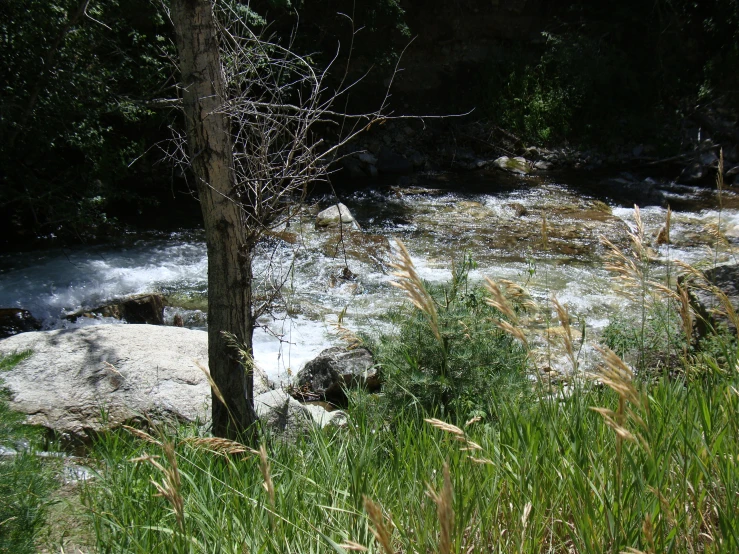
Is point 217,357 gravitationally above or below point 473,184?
below

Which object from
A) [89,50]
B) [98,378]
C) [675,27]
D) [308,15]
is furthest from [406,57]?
[98,378]

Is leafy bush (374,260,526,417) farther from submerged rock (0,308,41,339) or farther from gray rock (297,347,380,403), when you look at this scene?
submerged rock (0,308,41,339)

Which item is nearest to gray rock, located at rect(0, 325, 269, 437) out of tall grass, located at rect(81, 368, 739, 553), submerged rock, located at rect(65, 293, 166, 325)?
tall grass, located at rect(81, 368, 739, 553)

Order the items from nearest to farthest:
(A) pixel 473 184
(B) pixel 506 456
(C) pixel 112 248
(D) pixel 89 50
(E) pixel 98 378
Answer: (B) pixel 506 456, (E) pixel 98 378, (D) pixel 89 50, (C) pixel 112 248, (A) pixel 473 184

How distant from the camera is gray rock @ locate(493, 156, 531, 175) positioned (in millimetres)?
14914

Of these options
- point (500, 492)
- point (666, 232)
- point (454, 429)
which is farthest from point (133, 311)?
point (454, 429)

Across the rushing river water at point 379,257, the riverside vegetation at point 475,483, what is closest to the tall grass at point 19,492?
the riverside vegetation at point 475,483

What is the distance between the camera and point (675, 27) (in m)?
16.6

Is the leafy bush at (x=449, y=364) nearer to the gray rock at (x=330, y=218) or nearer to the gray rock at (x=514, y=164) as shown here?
the gray rock at (x=330, y=218)

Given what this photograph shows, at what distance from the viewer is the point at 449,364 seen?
3.36 meters

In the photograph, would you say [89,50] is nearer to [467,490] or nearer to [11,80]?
[11,80]

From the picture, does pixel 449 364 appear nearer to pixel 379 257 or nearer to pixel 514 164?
pixel 379 257

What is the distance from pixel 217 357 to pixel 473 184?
11105mm

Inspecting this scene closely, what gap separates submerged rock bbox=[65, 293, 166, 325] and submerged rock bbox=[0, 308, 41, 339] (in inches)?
14.6
